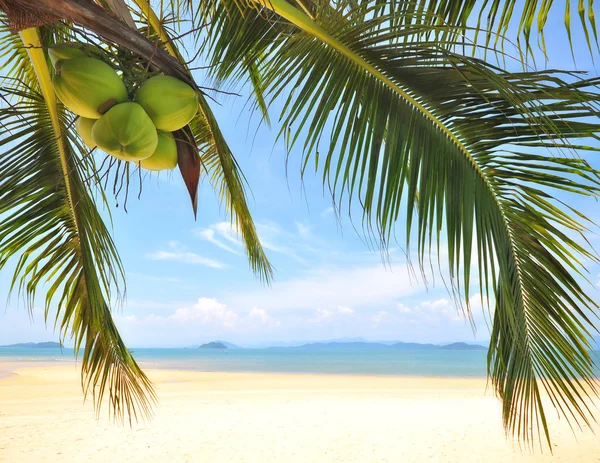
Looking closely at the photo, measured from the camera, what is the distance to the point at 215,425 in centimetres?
820

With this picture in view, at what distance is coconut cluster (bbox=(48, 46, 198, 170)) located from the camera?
2.68 feet

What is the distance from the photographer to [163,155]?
0.99 meters

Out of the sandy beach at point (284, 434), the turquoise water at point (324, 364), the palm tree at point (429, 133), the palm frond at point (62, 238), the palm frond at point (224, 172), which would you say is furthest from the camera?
the turquoise water at point (324, 364)

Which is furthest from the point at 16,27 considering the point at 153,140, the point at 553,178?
the point at 553,178

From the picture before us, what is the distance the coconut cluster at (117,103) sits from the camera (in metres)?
0.82

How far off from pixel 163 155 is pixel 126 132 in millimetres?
182

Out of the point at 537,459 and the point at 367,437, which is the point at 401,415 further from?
the point at 537,459

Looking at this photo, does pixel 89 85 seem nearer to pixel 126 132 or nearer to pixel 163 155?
pixel 126 132

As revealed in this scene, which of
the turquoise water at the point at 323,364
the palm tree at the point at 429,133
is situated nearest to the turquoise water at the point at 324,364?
the turquoise water at the point at 323,364

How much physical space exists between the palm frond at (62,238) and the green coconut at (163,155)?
1.25 meters

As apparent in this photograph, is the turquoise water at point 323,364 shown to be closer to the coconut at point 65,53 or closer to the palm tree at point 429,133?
the palm tree at point 429,133

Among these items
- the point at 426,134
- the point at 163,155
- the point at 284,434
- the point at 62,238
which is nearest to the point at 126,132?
the point at 163,155

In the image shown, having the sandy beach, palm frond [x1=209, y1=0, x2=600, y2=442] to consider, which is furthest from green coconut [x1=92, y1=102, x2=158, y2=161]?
the sandy beach

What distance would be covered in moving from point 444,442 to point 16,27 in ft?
24.5
